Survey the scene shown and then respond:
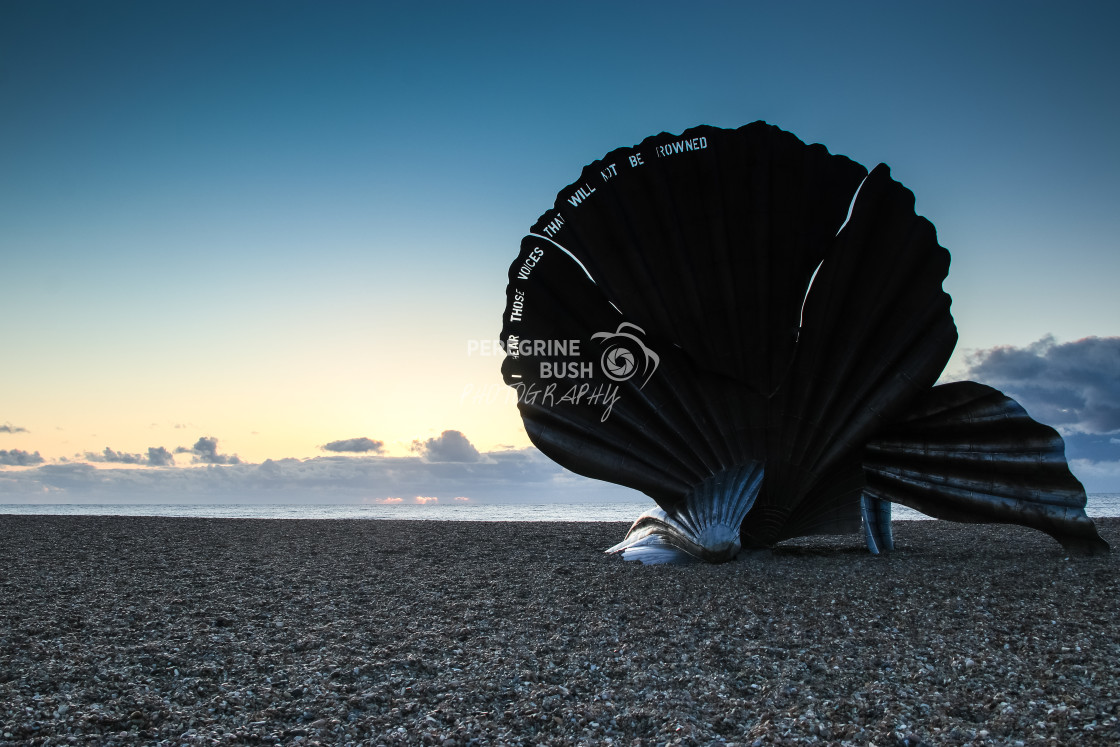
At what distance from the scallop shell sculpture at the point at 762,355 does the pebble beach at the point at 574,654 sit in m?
0.90

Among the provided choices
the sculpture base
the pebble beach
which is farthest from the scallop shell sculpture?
the pebble beach

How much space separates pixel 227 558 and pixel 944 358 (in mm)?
8149

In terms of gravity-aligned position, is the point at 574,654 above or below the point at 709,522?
below

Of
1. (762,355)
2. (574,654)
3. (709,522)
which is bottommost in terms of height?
(574,654)

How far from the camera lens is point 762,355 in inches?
286

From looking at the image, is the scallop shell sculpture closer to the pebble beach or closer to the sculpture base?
the sculpture base

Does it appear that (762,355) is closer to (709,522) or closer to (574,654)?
(709,522)

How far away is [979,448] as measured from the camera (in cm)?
720

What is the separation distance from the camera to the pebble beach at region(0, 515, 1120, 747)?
9.87ft

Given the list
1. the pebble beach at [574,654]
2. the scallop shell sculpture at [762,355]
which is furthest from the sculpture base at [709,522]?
the pebble beach at [574,654]

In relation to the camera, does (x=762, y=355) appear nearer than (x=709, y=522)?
No

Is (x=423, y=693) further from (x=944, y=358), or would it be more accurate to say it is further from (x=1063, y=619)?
(x=944, y=358)

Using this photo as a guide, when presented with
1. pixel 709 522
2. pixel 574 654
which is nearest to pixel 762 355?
pixel 709 522

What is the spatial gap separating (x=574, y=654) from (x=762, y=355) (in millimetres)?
4217
